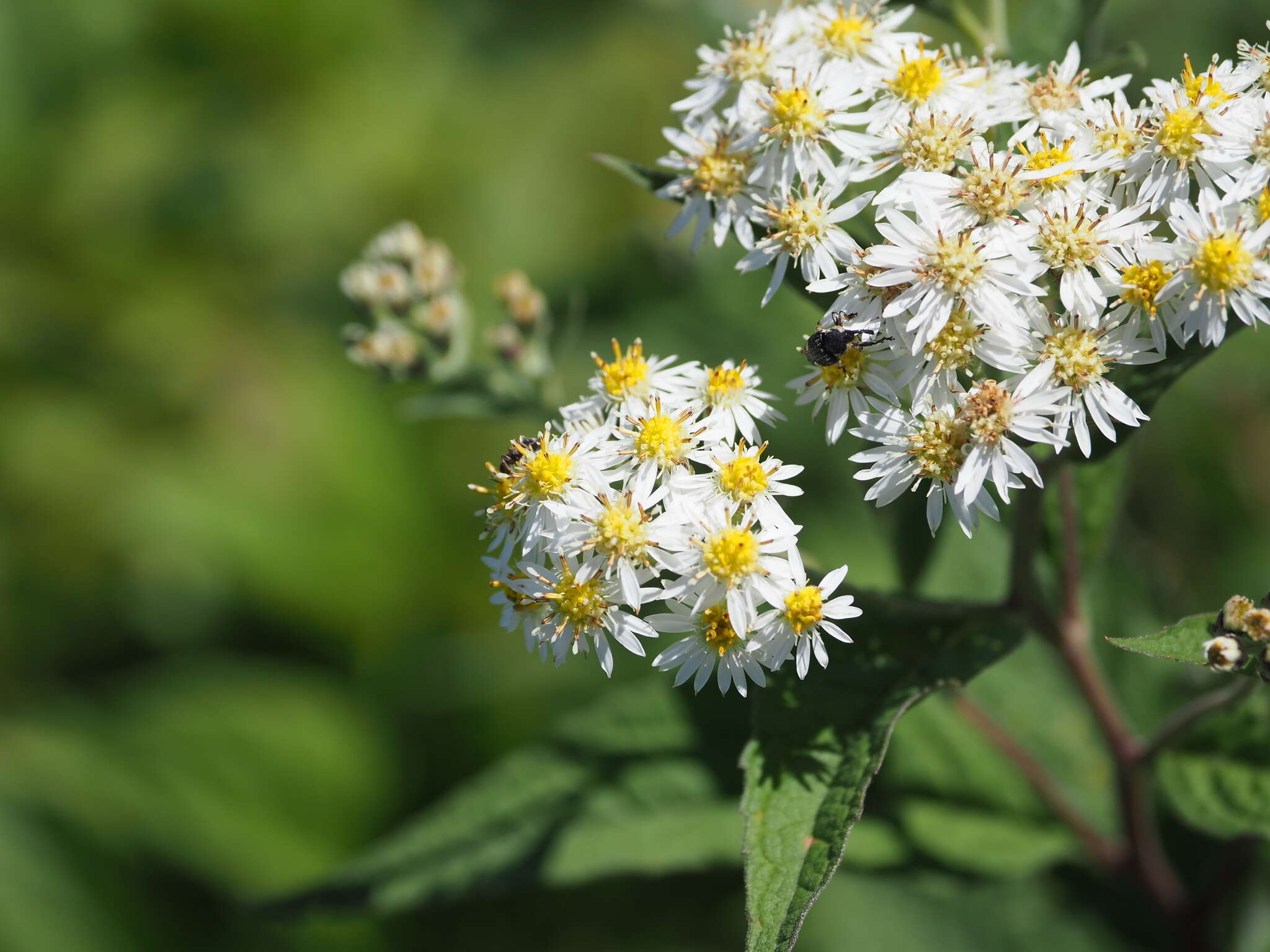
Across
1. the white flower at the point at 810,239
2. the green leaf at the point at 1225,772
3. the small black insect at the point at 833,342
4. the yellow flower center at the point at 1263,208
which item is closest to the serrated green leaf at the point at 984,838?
the green leaf at the point at 1225,772

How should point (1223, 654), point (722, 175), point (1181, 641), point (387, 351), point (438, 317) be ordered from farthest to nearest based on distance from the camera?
point (438, 317) → point (387, 351) → point (722, 175) → point (1181, 641) → point (1223, 654)

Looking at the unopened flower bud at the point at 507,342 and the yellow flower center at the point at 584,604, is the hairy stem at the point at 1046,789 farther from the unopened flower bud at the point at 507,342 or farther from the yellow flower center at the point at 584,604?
the unopened flower bud at the point at 507,342

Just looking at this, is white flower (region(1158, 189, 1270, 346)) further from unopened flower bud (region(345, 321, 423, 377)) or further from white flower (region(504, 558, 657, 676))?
unopened flower bud (region(345, 321, 423, 377))

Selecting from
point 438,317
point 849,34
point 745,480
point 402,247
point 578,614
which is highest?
point 402,247

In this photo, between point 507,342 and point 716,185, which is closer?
point 716,185

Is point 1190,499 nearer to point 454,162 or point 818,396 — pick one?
point 818,396

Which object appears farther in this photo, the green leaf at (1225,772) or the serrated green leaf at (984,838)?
the serrated green leaf at (984,838)

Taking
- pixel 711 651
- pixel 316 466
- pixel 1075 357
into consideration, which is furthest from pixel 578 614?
pixel 316 466

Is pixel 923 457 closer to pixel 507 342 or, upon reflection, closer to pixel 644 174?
pixel 644 174
